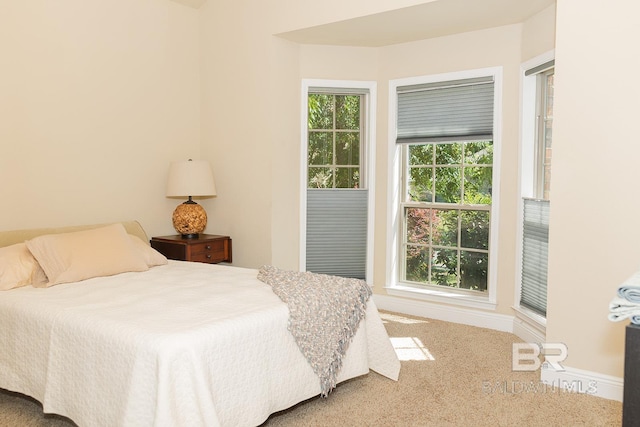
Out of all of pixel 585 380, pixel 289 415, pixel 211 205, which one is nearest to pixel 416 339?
pixel 585 380

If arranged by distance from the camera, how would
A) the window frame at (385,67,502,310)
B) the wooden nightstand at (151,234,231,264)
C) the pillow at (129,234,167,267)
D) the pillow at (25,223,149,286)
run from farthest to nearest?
the wooden nightstand at (151,234,231,264) → the window frame at (385,67,502,310) → the pillow at (129,234,167,267) → the pillow at (25,223,149,286)

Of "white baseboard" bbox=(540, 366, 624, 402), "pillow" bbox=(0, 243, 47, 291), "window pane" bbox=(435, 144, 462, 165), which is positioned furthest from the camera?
"window pane" bbox=(435, 144, 462, 165)

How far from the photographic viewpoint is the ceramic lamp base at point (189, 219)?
4.63 meters

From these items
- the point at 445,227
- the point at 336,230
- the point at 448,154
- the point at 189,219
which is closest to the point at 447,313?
the point at 445,227

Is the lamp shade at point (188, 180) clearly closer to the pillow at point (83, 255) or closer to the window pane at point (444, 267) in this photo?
the pillow at point (83, 255)

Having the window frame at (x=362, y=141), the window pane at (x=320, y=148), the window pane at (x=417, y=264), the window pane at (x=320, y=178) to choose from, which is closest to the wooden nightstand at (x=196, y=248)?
the window frame at (x=362, y=141)

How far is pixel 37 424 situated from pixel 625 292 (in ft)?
8.86

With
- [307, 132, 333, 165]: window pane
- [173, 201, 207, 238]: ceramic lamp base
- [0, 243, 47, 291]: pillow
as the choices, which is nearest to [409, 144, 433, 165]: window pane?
[307, 132, 333, 165]: window pane

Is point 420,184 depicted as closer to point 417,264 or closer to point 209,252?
point 417,264

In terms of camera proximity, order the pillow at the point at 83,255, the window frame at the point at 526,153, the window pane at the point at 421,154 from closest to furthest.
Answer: the pillow at the point at 83,255
the window frame at the point at 526,153
the window pane at the point at 421,154

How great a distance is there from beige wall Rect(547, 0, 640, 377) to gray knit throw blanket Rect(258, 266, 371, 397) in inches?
46.7

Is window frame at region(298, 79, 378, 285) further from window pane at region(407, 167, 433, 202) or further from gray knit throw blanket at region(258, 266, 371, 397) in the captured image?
gray knit throw blanket at region(258, 266, 371, 397)

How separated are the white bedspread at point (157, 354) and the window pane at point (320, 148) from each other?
200cm

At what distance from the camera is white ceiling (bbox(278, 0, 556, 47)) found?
373cm
